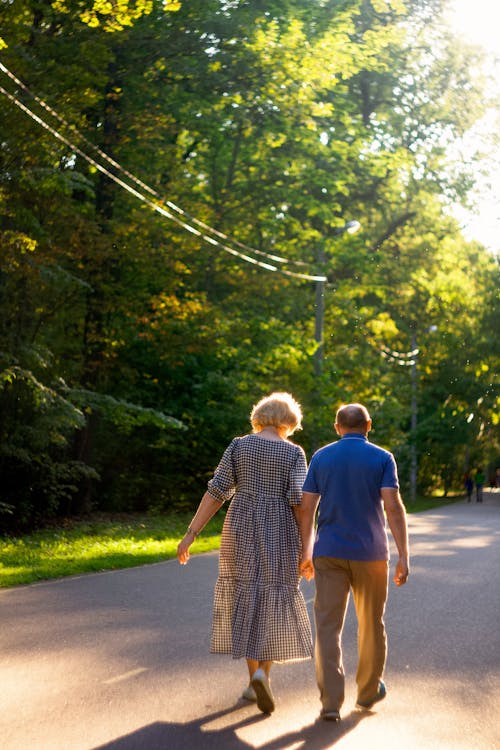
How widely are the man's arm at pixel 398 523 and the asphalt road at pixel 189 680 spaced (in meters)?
0.75

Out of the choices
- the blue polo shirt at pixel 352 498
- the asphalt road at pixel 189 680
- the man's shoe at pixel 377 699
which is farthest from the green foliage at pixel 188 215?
the man's shoe at pixel 377 699

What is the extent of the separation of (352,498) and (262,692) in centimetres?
113

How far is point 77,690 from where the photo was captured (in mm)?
6938

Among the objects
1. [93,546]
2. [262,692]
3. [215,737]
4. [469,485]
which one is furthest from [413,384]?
[215,737]

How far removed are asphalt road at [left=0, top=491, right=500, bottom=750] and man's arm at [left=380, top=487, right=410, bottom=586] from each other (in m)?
0.75

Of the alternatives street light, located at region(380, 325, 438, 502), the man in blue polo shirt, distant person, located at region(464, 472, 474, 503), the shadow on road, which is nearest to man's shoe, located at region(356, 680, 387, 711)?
the man in blue polo shirt

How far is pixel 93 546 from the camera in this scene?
61.3 feet

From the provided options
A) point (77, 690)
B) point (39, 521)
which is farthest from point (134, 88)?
point (77, 690)

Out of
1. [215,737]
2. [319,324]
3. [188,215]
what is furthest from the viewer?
[319,324]

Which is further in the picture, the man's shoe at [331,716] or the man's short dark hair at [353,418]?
the man's short dark hair at [353,418]

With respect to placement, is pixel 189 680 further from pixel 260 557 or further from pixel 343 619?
pixel 343 619

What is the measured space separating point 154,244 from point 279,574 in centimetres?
1932

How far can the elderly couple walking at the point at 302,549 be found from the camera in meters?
6.53

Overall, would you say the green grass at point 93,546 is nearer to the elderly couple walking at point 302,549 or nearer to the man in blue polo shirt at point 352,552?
the elderly couple walking at point 302,549
